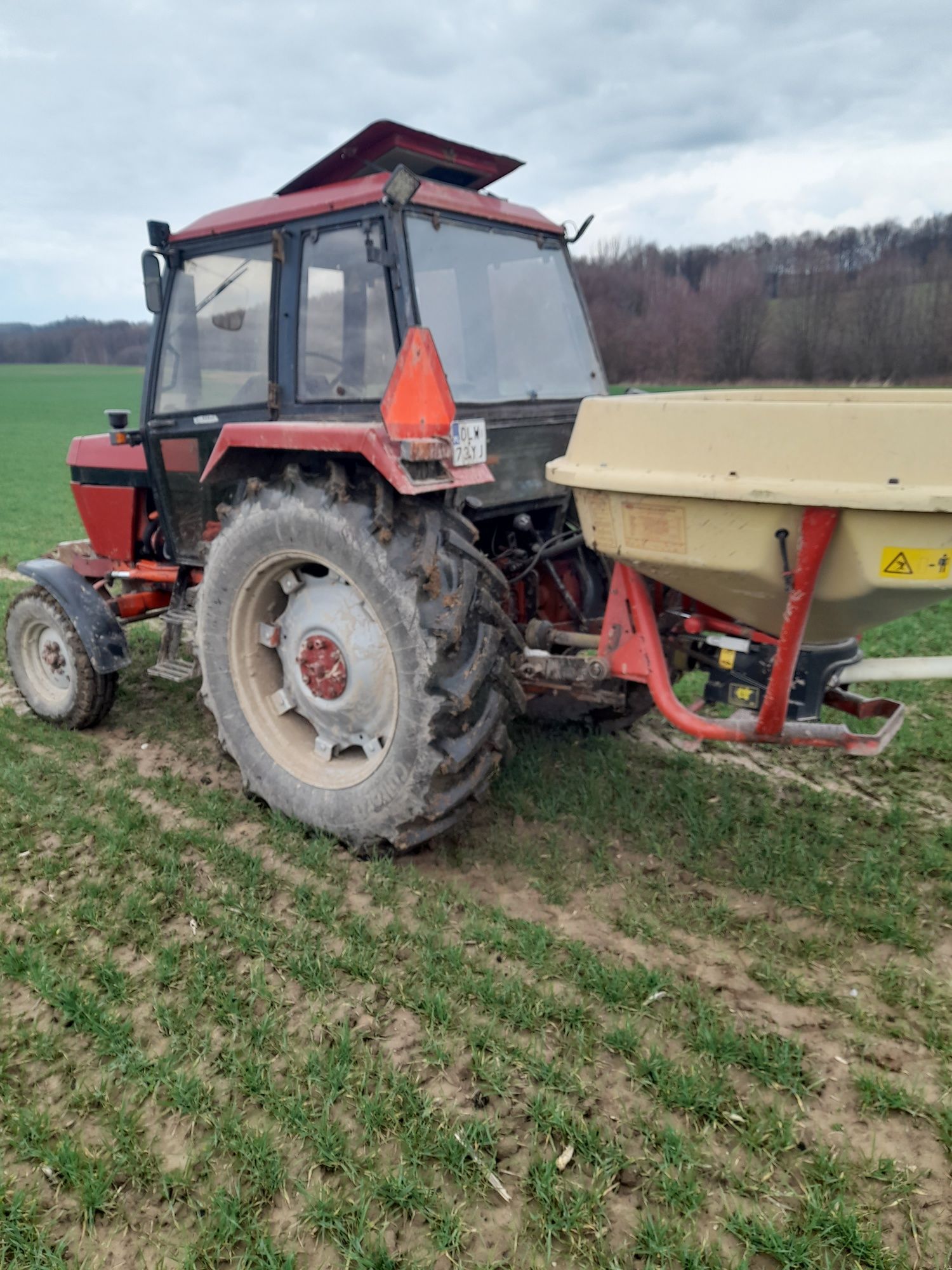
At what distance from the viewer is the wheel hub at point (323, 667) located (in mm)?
3234

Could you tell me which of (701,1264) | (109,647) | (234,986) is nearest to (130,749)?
(109,647)

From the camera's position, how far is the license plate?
289 cm

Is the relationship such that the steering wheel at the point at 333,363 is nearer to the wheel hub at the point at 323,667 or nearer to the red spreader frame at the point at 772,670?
the wheel hub at the point at 323,667

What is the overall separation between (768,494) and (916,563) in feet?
1.28

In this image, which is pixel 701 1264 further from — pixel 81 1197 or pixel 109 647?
pixel 109 647

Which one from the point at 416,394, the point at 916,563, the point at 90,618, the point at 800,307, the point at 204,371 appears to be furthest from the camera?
the point at 800,307

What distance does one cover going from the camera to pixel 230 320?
366cm

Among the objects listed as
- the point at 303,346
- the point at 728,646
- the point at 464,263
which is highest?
the point at 464,263

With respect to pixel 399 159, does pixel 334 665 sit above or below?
below

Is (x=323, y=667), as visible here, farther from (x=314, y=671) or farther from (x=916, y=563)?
(x=916, y=563)

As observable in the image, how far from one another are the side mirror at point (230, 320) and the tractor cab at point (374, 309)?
13 millimetres

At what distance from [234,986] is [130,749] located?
6.53ft

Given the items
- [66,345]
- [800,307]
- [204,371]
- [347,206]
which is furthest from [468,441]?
[66,345]

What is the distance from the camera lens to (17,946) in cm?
275
